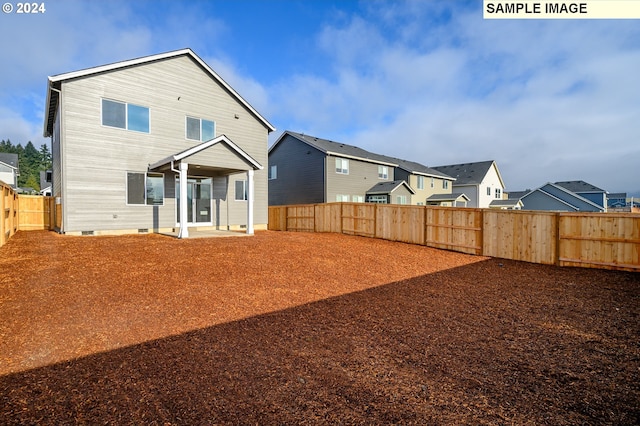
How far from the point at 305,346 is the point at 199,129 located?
48.5ft

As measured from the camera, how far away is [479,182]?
3903 centimetres

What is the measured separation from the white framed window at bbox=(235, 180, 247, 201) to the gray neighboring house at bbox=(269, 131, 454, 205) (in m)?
8.55

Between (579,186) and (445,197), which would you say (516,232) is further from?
(579,186)

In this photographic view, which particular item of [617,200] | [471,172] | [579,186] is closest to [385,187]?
[471,172]

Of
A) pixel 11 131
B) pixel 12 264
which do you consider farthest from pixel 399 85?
pixel 11 131

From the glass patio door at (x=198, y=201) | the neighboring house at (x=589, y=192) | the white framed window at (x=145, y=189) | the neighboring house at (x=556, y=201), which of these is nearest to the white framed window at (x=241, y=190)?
the glass patio door at (x=198, y=201)

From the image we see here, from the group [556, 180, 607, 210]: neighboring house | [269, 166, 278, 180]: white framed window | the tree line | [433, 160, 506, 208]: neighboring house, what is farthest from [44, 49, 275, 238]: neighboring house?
the tree line

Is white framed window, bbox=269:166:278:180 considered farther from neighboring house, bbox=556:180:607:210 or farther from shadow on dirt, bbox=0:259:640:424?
neighboring house, bbox=556:180:607:210

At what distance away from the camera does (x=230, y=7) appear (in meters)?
11.2

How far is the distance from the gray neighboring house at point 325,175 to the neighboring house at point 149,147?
8661 millimetres

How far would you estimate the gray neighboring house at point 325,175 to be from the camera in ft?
81.8

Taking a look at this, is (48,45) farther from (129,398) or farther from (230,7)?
(129,398)

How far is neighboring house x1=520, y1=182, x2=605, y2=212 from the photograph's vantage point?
1601 inches

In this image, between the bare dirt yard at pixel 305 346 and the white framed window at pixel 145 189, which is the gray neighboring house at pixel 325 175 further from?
the bare dirt yard at pixel 305 346
